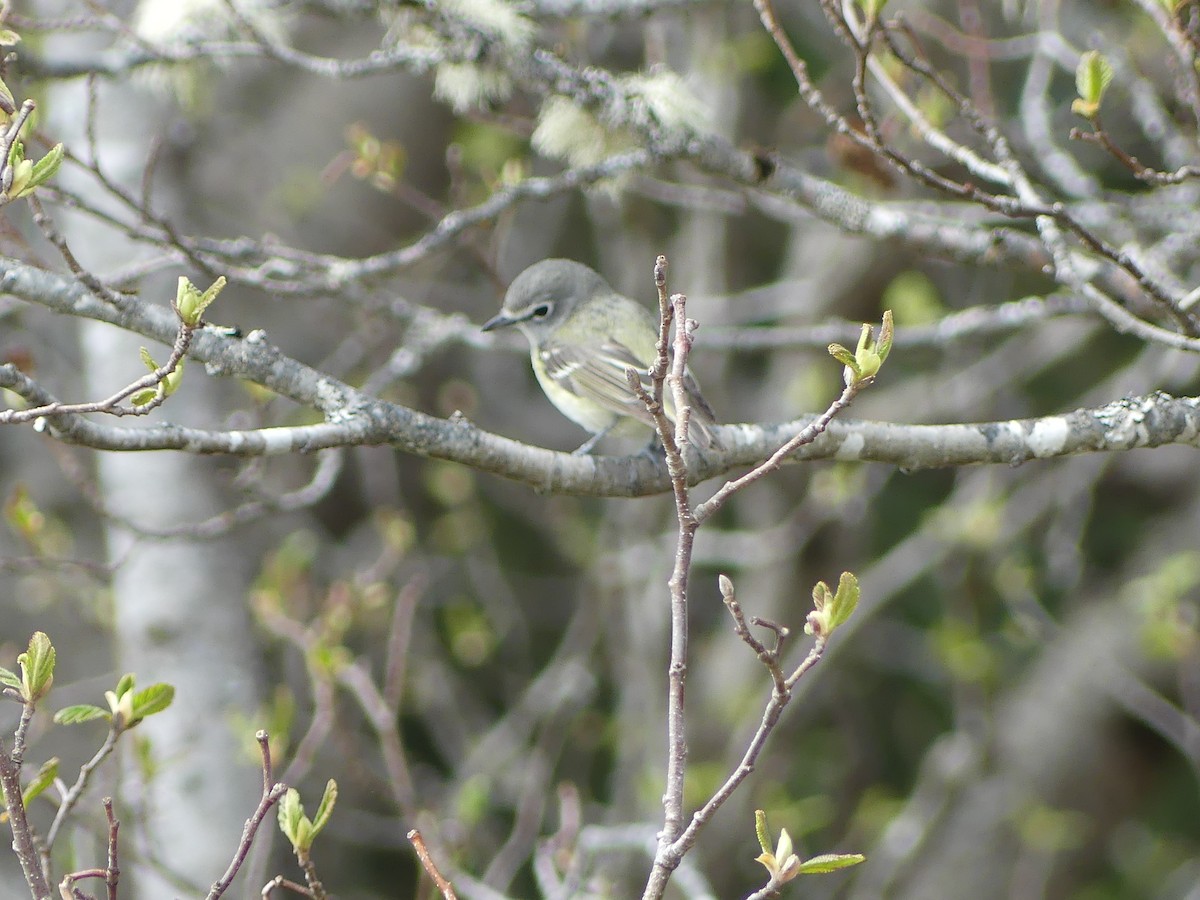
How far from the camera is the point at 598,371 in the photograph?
462 cm

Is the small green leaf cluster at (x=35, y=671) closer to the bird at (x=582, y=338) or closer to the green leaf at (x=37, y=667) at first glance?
the green leaf at (x=37, y=667)

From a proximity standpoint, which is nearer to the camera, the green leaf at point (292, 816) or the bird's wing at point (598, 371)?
the green leaf at point (292, 816)

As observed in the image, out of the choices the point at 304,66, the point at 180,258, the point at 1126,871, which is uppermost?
the point at 304,66

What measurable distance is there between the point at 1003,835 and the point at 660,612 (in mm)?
2271

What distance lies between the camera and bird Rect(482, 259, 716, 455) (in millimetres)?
4590

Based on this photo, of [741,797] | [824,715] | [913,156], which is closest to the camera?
[741,797]

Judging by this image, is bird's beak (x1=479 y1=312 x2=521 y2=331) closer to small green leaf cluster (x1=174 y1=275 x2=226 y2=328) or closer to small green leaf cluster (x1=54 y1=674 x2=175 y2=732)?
small green leaf cluster (x1=174 y1=275 x2=226 y2=328)

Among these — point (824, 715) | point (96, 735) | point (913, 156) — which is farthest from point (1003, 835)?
point (96, 735)

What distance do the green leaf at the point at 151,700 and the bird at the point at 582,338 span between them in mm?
2218

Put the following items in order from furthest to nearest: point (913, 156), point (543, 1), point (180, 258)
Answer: point (913, 156)
point (543, 1)
point (180, 258)

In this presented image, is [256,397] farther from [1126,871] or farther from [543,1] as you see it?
[1126,871]

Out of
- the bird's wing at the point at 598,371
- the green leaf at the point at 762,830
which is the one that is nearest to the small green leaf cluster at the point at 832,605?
the green leaf at the point at 762,830

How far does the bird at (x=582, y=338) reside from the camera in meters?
4.59

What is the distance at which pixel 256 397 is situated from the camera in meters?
4.39
